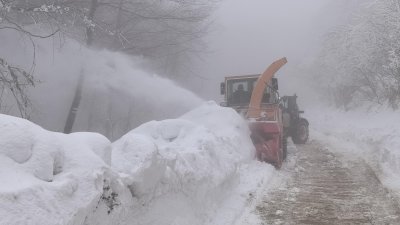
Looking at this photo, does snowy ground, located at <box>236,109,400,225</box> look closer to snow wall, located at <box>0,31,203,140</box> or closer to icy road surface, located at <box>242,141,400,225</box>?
icy road surface, located at <box>242,141,400,225</box>

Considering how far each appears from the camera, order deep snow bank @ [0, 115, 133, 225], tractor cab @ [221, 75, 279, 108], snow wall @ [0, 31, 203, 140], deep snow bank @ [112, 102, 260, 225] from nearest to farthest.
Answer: deep snow bank @ [0, 115, 133, 225] → deep snow bank @ [112, 102, 260, 225] → snow wall @ [0, 31, 203, 140] → tractor cab @ [221, 75, 279, 108]

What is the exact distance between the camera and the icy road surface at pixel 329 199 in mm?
6379

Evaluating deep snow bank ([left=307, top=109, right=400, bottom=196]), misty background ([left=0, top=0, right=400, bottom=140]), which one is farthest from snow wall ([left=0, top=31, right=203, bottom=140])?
deep snow bank ([left=307, top=109, right=400, bottom=196])

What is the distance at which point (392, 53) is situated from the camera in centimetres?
1580

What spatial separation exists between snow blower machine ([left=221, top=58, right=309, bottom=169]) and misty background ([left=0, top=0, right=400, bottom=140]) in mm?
1308

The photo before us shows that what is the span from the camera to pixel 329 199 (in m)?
7.55

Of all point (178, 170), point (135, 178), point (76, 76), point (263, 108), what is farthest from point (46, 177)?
point (76, 76)

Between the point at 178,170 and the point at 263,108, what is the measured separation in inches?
263

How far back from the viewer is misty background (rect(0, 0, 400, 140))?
10875 millimetres

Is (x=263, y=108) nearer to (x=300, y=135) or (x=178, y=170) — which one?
(x=300, y=135)

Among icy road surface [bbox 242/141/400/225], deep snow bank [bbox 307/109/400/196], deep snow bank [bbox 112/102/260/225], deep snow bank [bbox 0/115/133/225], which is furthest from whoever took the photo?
deep snow bank [bbox 307/109/400/196]

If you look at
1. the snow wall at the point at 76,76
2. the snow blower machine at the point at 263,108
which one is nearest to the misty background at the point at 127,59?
the snow wall at the point at 76,76

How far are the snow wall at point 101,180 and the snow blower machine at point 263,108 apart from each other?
137 inches

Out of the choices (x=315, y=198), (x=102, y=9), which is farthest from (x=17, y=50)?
(x=315, y=198)
